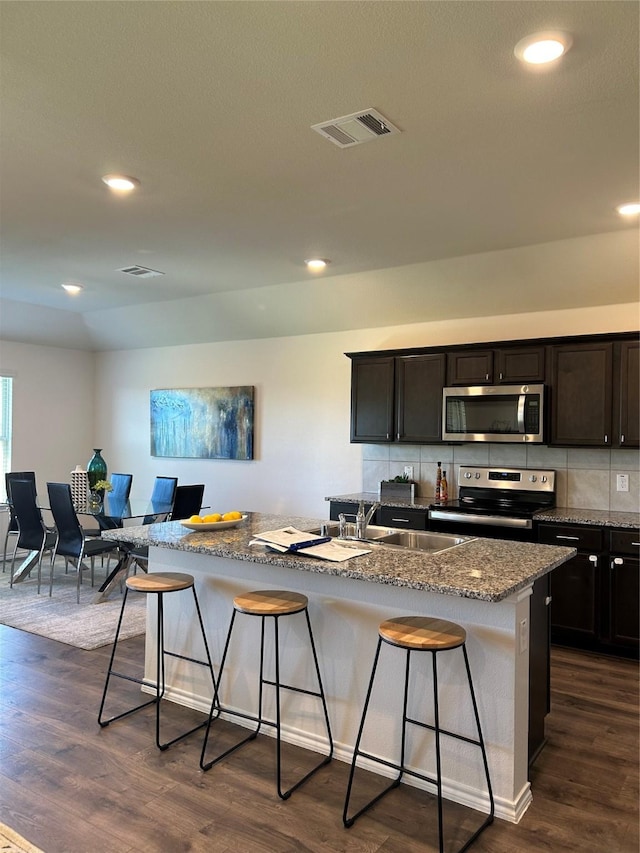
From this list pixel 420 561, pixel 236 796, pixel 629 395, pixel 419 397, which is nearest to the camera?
pixel 236 796

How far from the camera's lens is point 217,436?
6.86 metres

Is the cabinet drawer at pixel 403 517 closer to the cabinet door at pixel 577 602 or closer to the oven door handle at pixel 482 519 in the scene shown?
the oven door handle at pixel 482 519

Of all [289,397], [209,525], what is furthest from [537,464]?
[209,525]

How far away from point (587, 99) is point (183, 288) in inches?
160

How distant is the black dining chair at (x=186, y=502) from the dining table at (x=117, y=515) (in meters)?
0.08

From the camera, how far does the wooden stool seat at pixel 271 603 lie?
8.48 feet

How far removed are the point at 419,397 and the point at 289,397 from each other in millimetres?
1652

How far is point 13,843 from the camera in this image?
2.14 m

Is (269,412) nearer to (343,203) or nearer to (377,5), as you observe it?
(343,203)

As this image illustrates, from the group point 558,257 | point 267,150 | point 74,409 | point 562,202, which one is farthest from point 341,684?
point 74,409

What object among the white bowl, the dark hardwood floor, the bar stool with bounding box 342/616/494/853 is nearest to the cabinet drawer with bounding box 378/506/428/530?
the dark hardwood floor

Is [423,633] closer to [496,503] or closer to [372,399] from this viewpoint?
[496,503]

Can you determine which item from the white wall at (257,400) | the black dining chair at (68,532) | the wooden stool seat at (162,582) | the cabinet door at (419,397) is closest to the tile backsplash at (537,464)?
the white wall at (257,400)

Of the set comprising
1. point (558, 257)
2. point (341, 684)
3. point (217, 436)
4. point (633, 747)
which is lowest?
point (633, 747)
